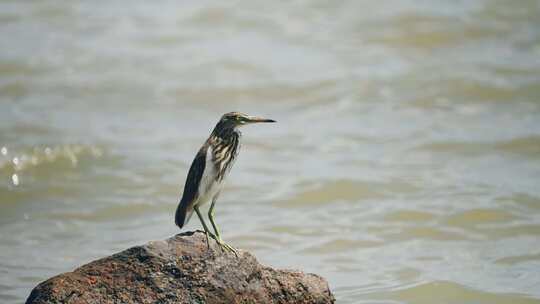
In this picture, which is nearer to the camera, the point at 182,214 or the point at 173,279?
the point at 173,279

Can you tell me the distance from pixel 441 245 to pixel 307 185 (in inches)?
96.2

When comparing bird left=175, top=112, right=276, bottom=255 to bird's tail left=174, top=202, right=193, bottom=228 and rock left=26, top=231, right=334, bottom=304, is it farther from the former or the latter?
rock left=26, top=231, right=334, bottom=304

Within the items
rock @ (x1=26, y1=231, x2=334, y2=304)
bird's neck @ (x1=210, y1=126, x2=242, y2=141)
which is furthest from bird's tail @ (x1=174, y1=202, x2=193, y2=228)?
bird's neck @ (x1=210, y1=126, x2=242, y2=141)

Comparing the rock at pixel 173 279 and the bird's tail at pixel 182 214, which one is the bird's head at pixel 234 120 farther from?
the rock at pixel 173 279

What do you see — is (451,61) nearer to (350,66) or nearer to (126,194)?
(350,66)

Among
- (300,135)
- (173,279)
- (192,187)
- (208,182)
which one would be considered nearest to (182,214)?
(192,187)

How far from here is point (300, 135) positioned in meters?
13.7

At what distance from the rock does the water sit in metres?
2.18

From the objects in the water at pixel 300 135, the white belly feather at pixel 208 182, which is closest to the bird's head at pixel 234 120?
the white belly feather at pixel 208 182

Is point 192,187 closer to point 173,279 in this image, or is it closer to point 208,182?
point 208,182

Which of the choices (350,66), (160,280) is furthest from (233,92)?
(160,280)

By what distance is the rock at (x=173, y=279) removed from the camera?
614cm

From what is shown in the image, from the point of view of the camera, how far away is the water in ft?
32.3

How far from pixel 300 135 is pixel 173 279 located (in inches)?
301
